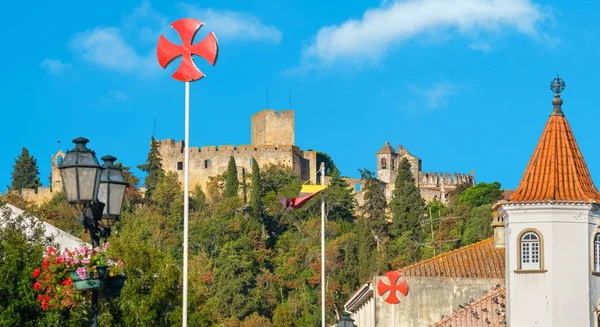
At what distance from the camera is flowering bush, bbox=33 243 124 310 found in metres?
20.3

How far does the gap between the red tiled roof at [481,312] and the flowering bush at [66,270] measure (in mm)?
20924

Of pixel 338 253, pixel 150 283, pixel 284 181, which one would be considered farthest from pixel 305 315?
pixel 150 283

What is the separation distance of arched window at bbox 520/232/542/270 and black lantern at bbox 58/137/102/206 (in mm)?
22895

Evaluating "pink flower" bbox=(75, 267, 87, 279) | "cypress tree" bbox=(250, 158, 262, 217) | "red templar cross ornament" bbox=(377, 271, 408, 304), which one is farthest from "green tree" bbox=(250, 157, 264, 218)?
"pink flower" bbox=(75, 267, 87, 279)

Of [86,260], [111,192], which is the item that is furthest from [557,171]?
[86,260]

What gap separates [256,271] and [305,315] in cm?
999

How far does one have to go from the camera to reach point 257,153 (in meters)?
124

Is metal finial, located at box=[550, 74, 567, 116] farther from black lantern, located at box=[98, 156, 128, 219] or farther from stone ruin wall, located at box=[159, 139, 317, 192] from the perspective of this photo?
stone ruin wall, located at box=[159, 139, 317, 192]

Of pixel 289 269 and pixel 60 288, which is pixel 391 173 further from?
pixel 60 288

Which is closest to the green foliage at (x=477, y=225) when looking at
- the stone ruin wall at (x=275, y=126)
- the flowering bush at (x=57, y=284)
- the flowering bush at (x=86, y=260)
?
the stone ruin wall at (x=275, y=126)

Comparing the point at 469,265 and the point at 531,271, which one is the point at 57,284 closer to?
the point at 531,271

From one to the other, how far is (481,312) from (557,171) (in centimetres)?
565

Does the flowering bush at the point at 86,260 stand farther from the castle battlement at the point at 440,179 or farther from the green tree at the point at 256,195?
the castle battlement at the point at 440,179

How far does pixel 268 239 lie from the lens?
371 ft
